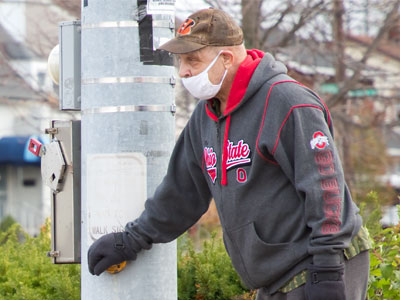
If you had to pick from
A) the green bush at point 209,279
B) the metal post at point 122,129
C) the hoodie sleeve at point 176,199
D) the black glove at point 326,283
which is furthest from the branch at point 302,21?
the black glove at point 326,283

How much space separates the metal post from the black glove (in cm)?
97

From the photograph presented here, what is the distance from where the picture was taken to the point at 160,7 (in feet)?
12.7

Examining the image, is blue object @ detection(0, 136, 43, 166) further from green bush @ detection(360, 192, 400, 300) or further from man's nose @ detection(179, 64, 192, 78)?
man's nose @ detection(179, 64, 192, 78)

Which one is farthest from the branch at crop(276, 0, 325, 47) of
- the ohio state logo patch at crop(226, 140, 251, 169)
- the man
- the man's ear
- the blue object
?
the blue object

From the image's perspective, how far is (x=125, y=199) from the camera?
3828mm

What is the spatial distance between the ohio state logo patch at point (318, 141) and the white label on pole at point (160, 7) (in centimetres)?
113

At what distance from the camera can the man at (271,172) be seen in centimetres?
310

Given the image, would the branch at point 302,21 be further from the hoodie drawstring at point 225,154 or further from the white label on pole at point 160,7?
the hoodie drawstring at point 225,154

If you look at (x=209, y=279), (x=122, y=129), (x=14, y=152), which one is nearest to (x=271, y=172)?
(x=122, y=129)

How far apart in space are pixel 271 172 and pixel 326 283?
0.49 m

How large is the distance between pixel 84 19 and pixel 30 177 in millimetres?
33908

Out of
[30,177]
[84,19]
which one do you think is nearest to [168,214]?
[84,19]

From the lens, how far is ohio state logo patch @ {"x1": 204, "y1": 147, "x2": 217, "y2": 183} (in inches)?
137

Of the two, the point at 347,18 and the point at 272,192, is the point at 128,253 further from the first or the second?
the point at 347,18
